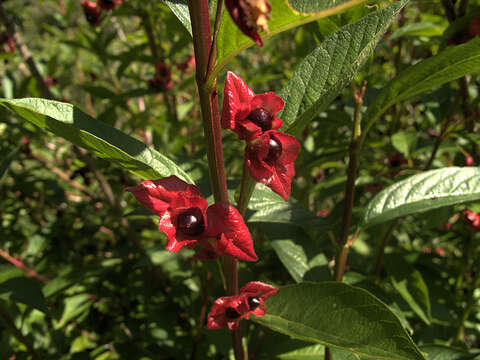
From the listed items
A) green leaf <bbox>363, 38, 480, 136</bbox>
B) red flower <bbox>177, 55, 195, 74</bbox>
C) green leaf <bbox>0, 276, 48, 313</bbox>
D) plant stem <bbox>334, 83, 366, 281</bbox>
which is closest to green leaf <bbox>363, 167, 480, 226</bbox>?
plant stem <bbox>334, 83, 366, 281</bbox>

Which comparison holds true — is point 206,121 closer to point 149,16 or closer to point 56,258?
point 149,16

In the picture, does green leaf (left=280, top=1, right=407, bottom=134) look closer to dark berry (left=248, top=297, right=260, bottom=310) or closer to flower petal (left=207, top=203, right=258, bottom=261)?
flower petal (left=207, top=203, right=258, bottom=261)

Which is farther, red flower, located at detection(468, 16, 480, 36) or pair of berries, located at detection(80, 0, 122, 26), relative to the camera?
pair of berries, located at detection(80, 0, 122, 26)

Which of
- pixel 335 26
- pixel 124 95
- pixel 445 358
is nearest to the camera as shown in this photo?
pixel 335 26

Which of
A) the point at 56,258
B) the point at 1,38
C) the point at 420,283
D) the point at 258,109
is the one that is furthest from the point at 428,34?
the point at 1,38

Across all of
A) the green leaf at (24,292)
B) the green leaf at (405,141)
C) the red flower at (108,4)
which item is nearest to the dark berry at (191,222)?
the green leaf at (24,292)

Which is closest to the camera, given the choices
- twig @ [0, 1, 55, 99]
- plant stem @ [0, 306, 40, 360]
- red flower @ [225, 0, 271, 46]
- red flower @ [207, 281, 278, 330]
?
red flower @ [225, 0, 271, 46]

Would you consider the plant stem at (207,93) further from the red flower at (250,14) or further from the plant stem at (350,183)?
the plant stem at (350,183)

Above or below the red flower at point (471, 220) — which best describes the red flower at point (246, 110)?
above
